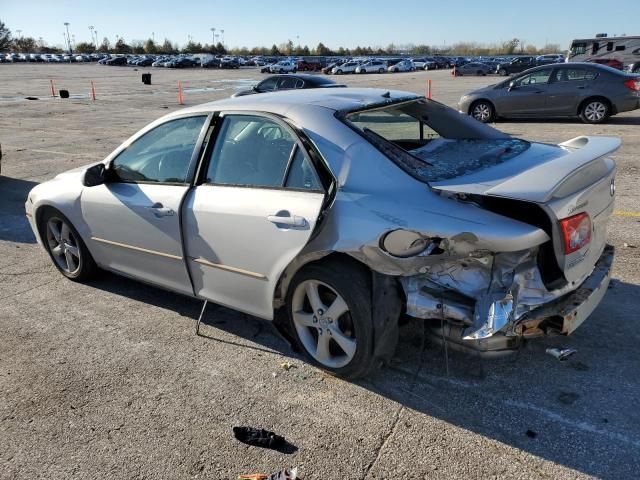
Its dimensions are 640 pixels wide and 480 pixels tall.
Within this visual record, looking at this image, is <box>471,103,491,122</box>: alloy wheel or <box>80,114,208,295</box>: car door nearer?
<box>80,114,208,295</box>: car door

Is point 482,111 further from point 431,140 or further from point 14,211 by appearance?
point 14,211

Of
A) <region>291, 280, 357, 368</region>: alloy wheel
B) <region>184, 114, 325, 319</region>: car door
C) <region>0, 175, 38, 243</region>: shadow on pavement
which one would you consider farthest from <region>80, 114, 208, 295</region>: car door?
<region>0, 175, 38, 243</region>: shadow on pavement

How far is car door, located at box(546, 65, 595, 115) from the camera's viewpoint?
1319cm

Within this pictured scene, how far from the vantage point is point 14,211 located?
7.50 meters

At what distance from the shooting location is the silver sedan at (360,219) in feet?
9.13

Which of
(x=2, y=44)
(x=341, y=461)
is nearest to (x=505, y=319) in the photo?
(x=341, y=461)

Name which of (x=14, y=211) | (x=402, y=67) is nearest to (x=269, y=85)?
(x=14, y=211)

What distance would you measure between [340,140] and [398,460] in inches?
69.1

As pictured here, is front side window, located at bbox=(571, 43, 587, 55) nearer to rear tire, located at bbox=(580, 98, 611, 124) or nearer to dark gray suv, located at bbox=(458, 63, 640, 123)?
dark gray suv, located at bbox=(458, 63, 640, 123)

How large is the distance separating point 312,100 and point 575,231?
1.80 m

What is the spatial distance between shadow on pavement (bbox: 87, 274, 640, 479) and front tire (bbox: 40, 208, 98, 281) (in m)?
1.46

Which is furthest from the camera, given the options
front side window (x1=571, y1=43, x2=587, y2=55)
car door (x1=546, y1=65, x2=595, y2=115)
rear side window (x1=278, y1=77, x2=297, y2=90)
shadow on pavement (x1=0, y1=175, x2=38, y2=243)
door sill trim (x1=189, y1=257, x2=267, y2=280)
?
front side window (x1=571, y1=43, x2=587, y2=55)

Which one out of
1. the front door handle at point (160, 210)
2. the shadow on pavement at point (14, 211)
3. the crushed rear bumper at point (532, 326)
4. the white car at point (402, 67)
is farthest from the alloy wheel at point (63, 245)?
the white car at point (402, 67)

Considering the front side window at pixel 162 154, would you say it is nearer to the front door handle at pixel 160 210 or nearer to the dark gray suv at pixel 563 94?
the front door handle at pixel 160 210
